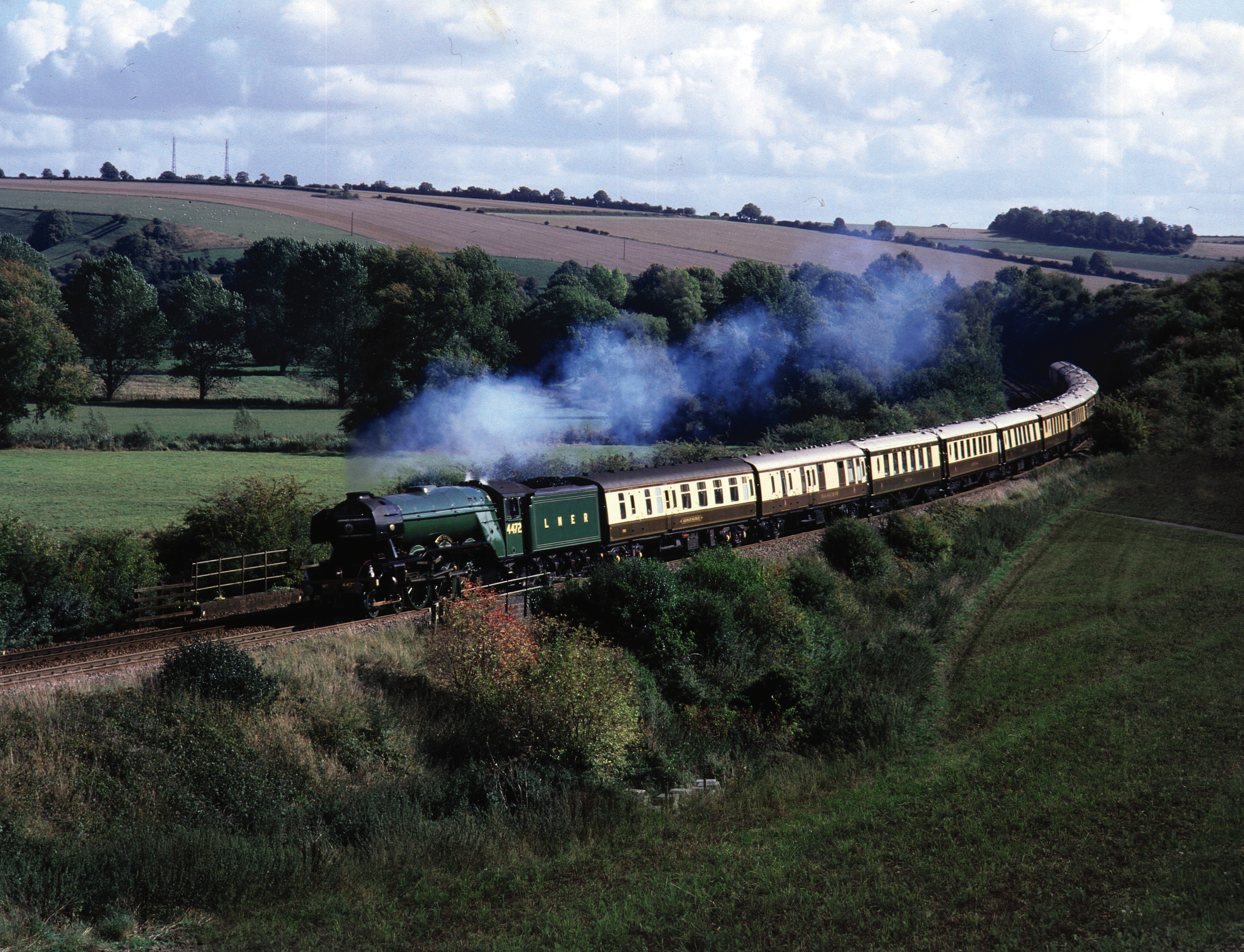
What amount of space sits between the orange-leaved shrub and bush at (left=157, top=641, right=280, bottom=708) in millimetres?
4031

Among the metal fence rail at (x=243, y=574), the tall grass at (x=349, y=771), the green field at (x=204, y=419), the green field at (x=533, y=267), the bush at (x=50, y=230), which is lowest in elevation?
the tall grass at (x=349, y=771)

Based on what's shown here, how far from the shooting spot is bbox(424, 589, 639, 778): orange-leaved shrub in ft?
67.6

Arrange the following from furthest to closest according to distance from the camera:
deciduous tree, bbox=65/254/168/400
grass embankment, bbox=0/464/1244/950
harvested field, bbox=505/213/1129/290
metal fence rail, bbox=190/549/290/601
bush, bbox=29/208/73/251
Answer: bush, bbox=29/208/73/251 < harvested field, bbox=505/213/1129/290 < deciduous tree, bbox=65/254/168/400 < metal fence rail, bbox=190/549/290/601 < grass embankment, bbox=0/464/1244/950

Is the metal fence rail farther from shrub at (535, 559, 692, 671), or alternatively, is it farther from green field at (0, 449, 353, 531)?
shrub at (535, 559, 692, 671)

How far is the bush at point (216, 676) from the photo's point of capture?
19.2 meters

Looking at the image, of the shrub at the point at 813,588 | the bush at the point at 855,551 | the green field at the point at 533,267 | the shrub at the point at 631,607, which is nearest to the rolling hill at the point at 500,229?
the green field at the point at 533,267

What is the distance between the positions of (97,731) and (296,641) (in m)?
4.95

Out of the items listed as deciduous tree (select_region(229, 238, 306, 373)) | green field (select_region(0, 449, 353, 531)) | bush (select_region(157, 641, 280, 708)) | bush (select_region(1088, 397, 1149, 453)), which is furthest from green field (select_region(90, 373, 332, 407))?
bush (select_region(157, 641, 280, 708))

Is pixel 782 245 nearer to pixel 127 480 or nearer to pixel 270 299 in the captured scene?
pixel 270 299

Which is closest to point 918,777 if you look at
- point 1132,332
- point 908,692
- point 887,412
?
point 908,692

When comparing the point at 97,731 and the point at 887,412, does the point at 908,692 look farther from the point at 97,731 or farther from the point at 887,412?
the point at 887,412

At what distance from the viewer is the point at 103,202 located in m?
113

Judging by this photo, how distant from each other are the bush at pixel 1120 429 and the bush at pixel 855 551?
28.9 metres

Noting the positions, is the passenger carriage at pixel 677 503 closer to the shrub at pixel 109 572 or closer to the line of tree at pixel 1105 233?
the shrub at pixel 109 572
